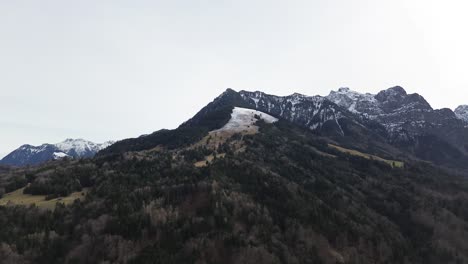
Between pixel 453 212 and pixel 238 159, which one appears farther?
pixel 453 212

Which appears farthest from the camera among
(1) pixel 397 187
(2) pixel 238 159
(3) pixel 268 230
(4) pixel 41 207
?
(1) pixel 397 187

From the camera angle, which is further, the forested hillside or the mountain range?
the mountain range

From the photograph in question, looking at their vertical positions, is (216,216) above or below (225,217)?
above

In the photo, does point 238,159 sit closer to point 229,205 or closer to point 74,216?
point 229,205

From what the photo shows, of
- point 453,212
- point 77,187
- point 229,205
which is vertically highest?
point 77,187

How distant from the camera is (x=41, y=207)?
309 feet

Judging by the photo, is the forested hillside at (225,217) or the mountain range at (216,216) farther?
the mountain range at (216,216)

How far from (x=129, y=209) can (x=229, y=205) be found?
3154cm

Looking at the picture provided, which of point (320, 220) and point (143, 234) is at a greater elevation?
point (143, 234)

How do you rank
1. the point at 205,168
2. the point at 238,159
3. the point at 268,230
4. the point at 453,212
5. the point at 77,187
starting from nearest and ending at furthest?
the point at 268,230 → the point at 77,187 → the point at 205,168 → the point at 238,159 → the point at 453,212

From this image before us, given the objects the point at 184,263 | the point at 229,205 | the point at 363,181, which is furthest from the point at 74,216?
the point at 363,181

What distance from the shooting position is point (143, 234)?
87.9 metres

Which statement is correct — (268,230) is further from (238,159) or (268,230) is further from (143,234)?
(238,159)

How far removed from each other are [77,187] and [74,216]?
27598 millimetres
